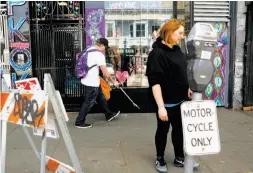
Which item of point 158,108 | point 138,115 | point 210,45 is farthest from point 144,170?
point 138,115

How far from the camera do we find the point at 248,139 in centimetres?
527

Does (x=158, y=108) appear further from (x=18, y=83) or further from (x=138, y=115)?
(x=138, y=115)

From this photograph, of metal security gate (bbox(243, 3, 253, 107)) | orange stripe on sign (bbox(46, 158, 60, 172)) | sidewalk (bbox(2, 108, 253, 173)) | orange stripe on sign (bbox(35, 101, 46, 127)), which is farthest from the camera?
metal security gate (bbox(243, 3, 253, 107))

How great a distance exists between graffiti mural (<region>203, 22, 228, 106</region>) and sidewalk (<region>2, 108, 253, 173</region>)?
0.85m

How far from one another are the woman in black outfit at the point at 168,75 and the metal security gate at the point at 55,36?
11.1 ft

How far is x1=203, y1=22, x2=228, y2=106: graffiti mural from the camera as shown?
7.03 meters

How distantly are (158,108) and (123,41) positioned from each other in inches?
140

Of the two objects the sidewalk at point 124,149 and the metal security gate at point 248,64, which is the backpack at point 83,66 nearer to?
the sidewalk at point 124,149

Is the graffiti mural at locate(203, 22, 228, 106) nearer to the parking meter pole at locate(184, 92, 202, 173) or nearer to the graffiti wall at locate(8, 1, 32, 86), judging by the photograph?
the graffiti wall at locate(8, 1, 32, 86)

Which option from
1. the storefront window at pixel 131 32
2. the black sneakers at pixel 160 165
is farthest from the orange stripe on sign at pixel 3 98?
the storefront window at pixel 131 32

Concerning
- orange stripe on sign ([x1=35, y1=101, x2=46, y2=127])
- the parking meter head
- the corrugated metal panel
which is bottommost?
orange stripe on sign ([x1=35, y1=101, x2=46, y2=127])

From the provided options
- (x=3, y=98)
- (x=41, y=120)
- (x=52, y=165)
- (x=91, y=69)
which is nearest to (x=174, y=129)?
(x=52, y=165)

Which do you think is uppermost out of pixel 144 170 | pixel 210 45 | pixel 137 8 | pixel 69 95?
pixel 137 8

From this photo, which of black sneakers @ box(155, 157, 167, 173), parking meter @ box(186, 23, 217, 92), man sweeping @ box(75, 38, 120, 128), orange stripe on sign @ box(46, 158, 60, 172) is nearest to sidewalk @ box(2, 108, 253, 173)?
black sneakers @ box(155, 157, 167, 173)
